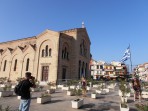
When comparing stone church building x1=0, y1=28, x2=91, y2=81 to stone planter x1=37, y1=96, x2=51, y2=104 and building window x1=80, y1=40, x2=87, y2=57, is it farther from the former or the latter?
stone planter x1=37, y1=96, x2=51, y2=104

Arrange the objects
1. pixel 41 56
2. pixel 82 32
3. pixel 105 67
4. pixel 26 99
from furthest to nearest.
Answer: pixel 105 67 < pixel 82 32 < pixel 41 56 < pixel 26 99

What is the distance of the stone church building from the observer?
2991 centimetres

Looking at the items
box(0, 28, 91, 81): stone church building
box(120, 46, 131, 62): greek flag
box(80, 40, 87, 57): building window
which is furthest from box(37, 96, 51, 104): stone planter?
box(80, 40, 87, 57): building window

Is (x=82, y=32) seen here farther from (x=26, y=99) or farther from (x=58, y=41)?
(x=26, y=99)

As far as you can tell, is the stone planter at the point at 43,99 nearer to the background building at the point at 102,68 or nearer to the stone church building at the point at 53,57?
the stone church building at the point at 53,57

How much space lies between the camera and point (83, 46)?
3694cm

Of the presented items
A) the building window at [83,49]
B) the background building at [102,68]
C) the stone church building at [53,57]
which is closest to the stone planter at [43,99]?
the stone church building at [53,57]

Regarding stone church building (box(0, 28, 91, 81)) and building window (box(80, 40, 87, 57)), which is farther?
building window (box(80, 40, 87, 57))

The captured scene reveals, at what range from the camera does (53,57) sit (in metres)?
29.9

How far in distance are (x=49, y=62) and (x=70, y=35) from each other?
7799 millimetres

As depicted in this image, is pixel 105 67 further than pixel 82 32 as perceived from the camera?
Yes

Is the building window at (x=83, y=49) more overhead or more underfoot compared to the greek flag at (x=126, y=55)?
more overhead

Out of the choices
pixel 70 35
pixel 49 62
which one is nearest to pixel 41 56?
pixel 49 62

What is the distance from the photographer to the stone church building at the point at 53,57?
29.9 metres
